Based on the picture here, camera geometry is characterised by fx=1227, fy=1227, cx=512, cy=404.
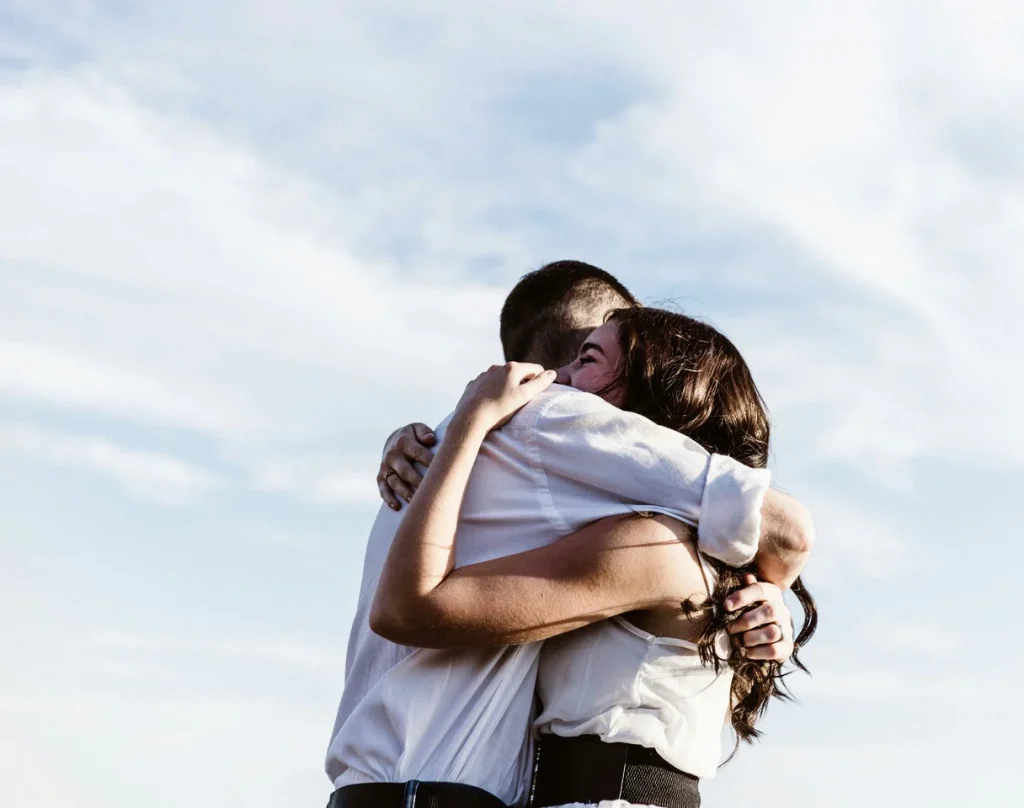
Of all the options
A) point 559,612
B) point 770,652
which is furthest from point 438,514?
point 770,652

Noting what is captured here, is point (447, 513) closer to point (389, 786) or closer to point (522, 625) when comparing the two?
point (522, 625)

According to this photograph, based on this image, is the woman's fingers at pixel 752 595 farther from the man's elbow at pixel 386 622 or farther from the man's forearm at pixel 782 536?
the man's elbow at pixel 386 622

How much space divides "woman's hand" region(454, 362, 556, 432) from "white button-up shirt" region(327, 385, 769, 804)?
0.16 ft

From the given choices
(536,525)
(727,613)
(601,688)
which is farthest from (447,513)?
(727,613)

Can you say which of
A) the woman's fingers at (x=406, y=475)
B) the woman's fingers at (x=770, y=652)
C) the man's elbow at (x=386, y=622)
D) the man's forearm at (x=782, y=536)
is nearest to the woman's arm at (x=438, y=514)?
the man's elbow at (x=386, y=622)

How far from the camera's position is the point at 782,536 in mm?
2967

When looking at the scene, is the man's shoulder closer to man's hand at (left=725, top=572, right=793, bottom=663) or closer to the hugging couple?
the hugging couple

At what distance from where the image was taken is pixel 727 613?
2953mm

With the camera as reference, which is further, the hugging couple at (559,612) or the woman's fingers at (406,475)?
the woman's fingers at (406,475)

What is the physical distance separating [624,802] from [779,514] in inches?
30.1

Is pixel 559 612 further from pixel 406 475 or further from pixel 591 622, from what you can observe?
pixel 406 475

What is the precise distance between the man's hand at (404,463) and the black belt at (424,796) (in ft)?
2.52

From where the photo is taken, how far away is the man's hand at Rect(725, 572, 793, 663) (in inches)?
118

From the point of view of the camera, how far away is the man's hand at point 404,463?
10.6 ft
